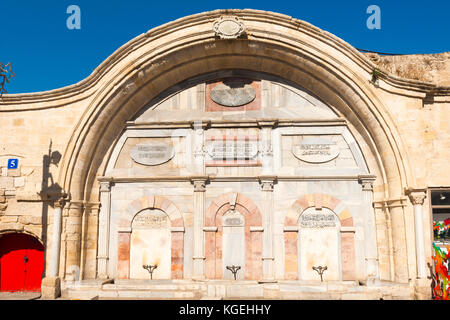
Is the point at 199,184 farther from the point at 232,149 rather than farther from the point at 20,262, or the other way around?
the point at 20,262

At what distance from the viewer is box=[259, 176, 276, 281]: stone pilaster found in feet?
37.8

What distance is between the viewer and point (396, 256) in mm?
11023

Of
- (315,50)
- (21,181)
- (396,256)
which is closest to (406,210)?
(396,256)

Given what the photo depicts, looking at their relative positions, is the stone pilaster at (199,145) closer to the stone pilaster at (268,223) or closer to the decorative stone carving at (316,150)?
the stone pilaster at (268,223)

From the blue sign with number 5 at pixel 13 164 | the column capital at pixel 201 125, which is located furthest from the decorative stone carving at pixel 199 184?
the blue sign with number 5 at pixel 13 164

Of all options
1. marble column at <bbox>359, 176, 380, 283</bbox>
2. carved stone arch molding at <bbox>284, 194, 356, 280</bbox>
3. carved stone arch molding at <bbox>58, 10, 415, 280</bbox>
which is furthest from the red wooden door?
marble column at <bbox>359, 176, 380, 283</bbox>

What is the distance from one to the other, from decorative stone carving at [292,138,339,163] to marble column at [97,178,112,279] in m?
5.53

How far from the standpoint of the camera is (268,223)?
38.5ft

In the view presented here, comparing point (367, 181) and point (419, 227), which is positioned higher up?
point (367, 181)

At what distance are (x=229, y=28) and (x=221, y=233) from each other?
18.7 feet

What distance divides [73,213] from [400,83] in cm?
946

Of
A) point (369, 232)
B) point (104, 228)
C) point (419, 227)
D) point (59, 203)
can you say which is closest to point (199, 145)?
point (104, 228)

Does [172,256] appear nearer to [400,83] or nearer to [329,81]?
[329,81]

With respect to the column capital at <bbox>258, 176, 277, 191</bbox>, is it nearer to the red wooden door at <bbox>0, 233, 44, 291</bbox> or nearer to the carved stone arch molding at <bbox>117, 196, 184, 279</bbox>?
the carved stone arch molding at <bbox>117, 196, 184, 279</bbox>
